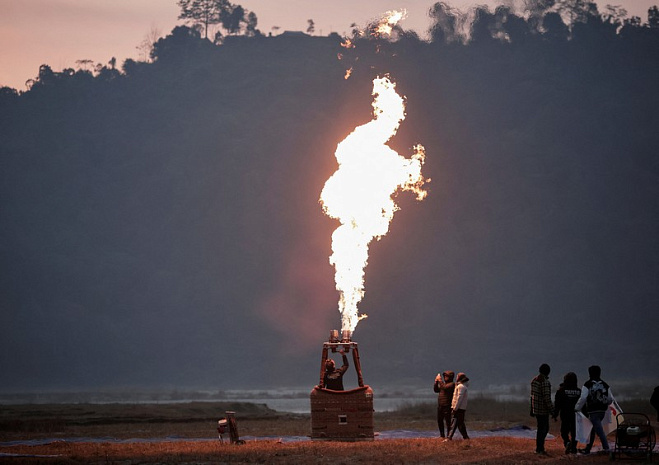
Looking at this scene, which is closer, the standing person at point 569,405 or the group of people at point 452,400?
the standing person at point 569,405

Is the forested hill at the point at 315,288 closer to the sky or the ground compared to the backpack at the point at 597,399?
closer to the sky

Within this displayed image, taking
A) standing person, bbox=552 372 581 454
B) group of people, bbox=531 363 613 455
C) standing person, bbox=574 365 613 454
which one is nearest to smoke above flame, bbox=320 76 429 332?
group of people, bbox=531 363 613 455

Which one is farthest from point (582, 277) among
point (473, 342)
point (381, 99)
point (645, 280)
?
point (381, 99)

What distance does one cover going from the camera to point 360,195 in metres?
36.5

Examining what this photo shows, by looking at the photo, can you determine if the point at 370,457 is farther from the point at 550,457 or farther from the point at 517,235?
the point at 517,235

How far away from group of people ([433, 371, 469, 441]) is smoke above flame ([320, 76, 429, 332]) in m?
3.60

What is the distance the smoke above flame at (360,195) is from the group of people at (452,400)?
360cm

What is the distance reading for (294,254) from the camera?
601ft

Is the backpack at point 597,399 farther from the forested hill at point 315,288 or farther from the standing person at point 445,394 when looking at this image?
the forested hill at point 315,288

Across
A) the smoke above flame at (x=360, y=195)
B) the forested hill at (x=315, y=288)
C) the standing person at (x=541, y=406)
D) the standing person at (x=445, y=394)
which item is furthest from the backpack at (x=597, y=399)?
the forested hill at (x=315, y=288)

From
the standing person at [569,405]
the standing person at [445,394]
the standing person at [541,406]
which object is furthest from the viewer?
the standing person at [445,394]

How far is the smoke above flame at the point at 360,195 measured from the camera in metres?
36.0

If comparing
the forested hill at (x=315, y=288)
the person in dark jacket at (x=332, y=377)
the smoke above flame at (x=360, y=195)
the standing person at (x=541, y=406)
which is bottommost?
the standing person at (x=541, y=406)

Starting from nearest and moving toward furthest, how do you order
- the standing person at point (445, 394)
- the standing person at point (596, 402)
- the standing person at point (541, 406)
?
1. the standing person at point (596, 402)
2. the standing person at point (541, 406)
3. the standing person at point (445, 394)
